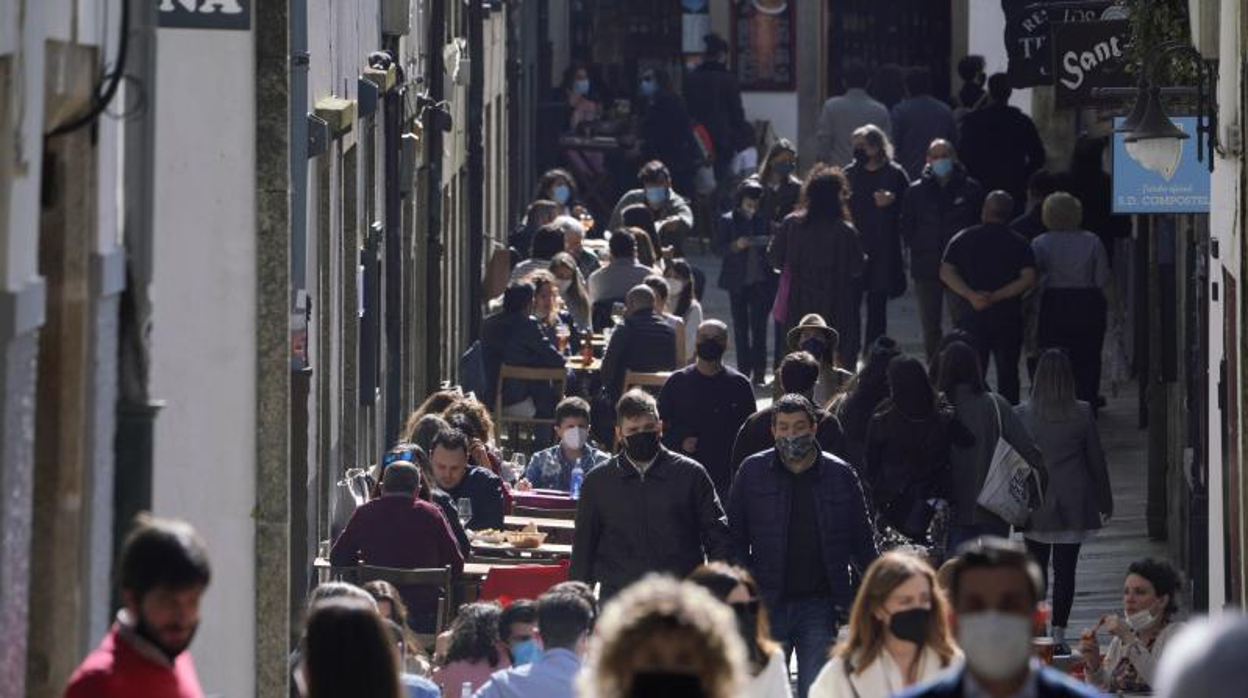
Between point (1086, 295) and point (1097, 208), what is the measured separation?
94.0 inches

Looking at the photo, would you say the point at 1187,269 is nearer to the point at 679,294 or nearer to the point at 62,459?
the point at 679,294

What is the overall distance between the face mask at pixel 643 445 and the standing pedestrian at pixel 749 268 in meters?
10.9

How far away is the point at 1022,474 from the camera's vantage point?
49.0 feet

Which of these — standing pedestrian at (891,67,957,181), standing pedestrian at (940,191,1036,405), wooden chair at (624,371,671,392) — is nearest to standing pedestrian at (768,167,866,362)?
standing pedestrian at (940,191,1036,405)

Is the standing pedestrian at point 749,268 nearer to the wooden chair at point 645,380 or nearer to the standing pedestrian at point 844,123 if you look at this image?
the standing pedestrian at point 844,123

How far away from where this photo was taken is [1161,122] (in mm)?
14344

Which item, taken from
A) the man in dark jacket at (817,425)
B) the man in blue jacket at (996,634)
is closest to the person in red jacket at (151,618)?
the man in blue jacket at (996,634)

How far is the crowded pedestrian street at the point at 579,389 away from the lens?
337 inches

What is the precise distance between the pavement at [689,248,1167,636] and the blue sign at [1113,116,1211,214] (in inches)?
76.8

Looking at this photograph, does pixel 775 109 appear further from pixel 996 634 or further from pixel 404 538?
pixel 996 634

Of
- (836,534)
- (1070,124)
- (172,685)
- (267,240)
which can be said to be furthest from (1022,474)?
(1070,124)

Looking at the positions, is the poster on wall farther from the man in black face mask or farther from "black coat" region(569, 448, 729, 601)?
"black coat" region(569, 448, 729, 601)

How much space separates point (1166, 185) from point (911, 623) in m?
6.66

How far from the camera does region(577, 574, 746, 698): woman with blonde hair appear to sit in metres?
6.08
